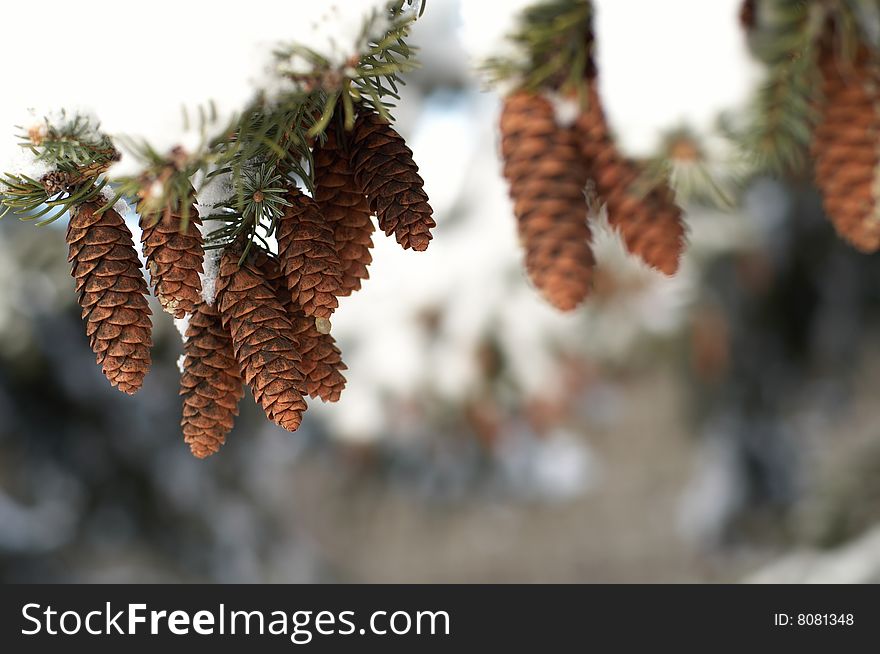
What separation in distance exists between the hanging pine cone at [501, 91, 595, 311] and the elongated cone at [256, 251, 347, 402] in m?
0.21

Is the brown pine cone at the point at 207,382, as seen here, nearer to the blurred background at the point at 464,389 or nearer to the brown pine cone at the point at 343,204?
the brown pine cone at the point at 343,204

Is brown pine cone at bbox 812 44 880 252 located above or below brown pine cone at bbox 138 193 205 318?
above

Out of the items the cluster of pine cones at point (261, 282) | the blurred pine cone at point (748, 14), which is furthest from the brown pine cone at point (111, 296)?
the blurred pine cone at point (748, 14)

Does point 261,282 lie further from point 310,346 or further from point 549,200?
point 549,200

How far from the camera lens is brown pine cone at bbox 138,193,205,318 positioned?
A: 0.69 meters

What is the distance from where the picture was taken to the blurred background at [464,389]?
233 cm

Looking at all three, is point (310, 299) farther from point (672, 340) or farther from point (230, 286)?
point (672, 340)

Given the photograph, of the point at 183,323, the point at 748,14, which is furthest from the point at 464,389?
the point at 748,14

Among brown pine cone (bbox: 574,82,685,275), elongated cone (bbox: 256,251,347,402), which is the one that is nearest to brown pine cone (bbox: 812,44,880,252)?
brown pine cone (bbox: 574,82,685,275)

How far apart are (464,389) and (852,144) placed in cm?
175

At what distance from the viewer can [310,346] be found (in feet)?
2.56

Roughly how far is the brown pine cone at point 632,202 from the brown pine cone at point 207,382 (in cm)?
39

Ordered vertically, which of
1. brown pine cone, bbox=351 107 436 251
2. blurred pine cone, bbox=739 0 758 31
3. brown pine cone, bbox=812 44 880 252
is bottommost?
brown pine cone, bbox=351 107 436 251

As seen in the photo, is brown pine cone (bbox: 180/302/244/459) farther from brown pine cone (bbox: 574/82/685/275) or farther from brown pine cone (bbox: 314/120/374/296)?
brown pine cone (bbox: 574/82/685/275)
